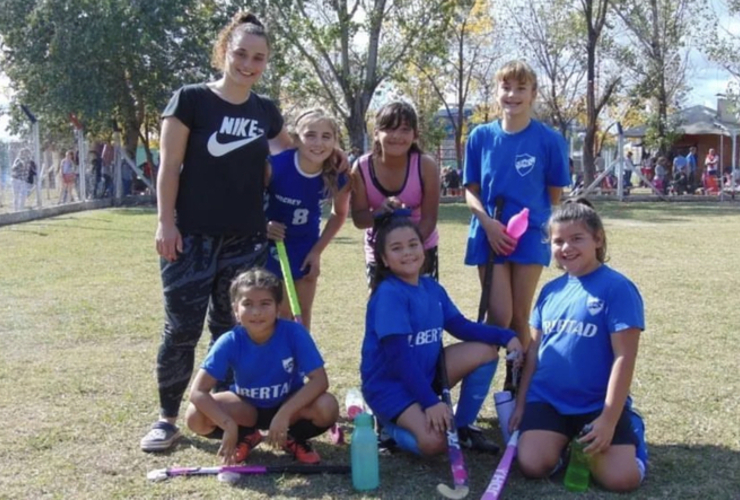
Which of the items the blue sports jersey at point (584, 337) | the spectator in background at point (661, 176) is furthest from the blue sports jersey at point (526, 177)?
the spectator in background at point (661, 176)

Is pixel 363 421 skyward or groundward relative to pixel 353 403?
skyward

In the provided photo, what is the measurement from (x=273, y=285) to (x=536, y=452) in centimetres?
133

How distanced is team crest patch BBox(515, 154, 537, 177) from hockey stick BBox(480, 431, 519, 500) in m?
1.33

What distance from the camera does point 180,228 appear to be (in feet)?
12.8

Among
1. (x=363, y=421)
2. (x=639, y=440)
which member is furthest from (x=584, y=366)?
(x=363, y=421)

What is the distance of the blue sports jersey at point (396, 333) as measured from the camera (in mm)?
3723

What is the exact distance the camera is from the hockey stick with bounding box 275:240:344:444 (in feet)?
13.4

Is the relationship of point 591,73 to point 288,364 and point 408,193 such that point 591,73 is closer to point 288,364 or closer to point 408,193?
point 408,193

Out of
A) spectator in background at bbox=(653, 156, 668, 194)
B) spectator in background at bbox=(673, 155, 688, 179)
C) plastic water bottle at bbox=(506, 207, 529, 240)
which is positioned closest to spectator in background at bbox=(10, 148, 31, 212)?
plastic water bottle at bbox=(506, 207, 529, 240)

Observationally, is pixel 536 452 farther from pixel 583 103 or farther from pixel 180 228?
pixel 583 103

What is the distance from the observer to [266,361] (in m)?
3.74

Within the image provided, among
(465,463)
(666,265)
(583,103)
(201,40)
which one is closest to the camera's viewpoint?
(465,463)

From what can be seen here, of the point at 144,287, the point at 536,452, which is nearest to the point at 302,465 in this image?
the point at 536,452

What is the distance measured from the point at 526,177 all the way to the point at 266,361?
1.60m
